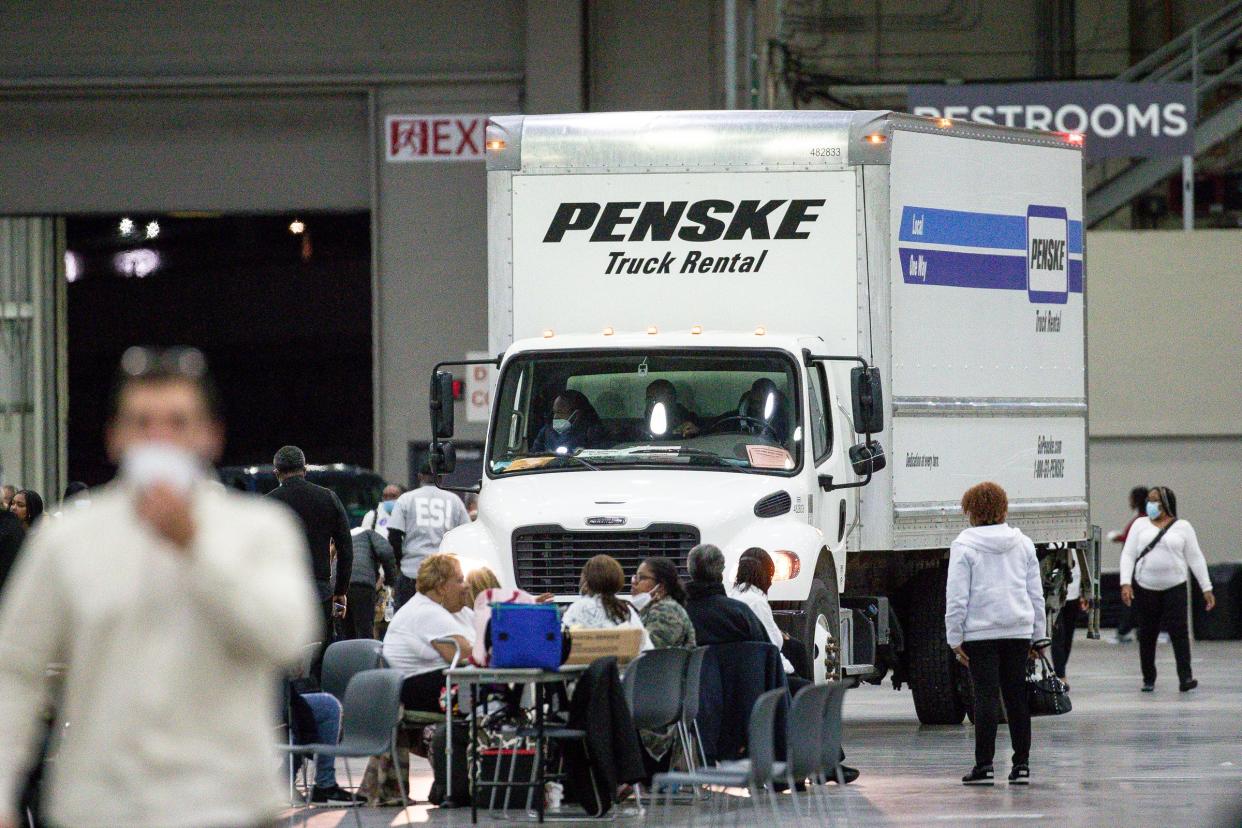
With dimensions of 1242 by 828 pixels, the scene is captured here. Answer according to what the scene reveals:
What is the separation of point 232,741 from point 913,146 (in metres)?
11.0

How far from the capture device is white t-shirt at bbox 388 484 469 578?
61.7 feet

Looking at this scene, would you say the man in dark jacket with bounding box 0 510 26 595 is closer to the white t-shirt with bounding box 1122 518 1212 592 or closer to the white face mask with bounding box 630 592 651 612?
the white face mask with bounding box 630 592 651 612

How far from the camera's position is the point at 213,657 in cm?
405

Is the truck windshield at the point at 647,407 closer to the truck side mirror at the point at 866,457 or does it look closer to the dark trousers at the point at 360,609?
the truck side mirror at the point at 866,457

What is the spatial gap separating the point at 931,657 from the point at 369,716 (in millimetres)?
6988

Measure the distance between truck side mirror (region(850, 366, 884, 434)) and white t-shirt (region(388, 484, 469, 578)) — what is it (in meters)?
6.41

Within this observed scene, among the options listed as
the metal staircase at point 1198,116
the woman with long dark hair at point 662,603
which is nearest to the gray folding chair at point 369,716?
the woman with long dark hair at point 662,603

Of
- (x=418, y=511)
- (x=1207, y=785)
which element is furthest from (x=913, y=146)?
(x=418, y=511)

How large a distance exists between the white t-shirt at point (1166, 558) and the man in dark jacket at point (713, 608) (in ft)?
30.5

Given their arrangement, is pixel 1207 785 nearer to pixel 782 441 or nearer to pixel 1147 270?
pixel 782 441

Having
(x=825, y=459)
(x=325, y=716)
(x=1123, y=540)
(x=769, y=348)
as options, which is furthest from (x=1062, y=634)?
(x=325, y=716)

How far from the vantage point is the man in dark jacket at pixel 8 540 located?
10820 mm

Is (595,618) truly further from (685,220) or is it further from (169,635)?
(169,635)

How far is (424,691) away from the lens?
454 inches
